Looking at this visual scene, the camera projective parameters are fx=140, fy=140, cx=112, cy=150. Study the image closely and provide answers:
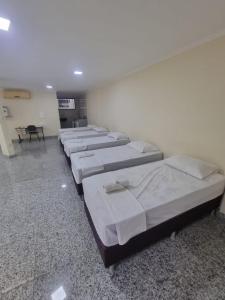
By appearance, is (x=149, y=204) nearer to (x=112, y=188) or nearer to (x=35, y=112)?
(x=112, y=188)

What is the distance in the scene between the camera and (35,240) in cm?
160

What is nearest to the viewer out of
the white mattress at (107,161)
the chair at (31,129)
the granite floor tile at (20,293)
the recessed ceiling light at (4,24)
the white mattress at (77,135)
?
the granite floor tile at (20,293)

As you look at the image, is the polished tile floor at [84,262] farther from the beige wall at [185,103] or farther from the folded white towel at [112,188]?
the beige wall at [185,103]

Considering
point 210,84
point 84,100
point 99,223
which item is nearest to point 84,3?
point 210,84

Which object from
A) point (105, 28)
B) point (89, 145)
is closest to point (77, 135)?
point (89, 145)

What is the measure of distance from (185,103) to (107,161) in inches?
61.9

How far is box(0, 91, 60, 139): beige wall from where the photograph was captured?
20.0ft

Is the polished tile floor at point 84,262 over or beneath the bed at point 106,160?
beneath

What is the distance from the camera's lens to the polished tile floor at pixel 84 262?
1.13m

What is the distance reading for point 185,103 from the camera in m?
2.16

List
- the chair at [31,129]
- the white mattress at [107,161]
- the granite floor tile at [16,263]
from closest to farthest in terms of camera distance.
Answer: the granite floor tile at [16,263]
the white mattress at [107,161]
the chair at [31,129]

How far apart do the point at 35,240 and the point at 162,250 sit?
1408 mm

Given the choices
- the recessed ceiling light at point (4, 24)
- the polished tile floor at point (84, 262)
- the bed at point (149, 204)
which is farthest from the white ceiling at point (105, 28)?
the polished tile floor at point (84, 262)

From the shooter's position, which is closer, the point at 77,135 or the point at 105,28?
the point at 105,28
